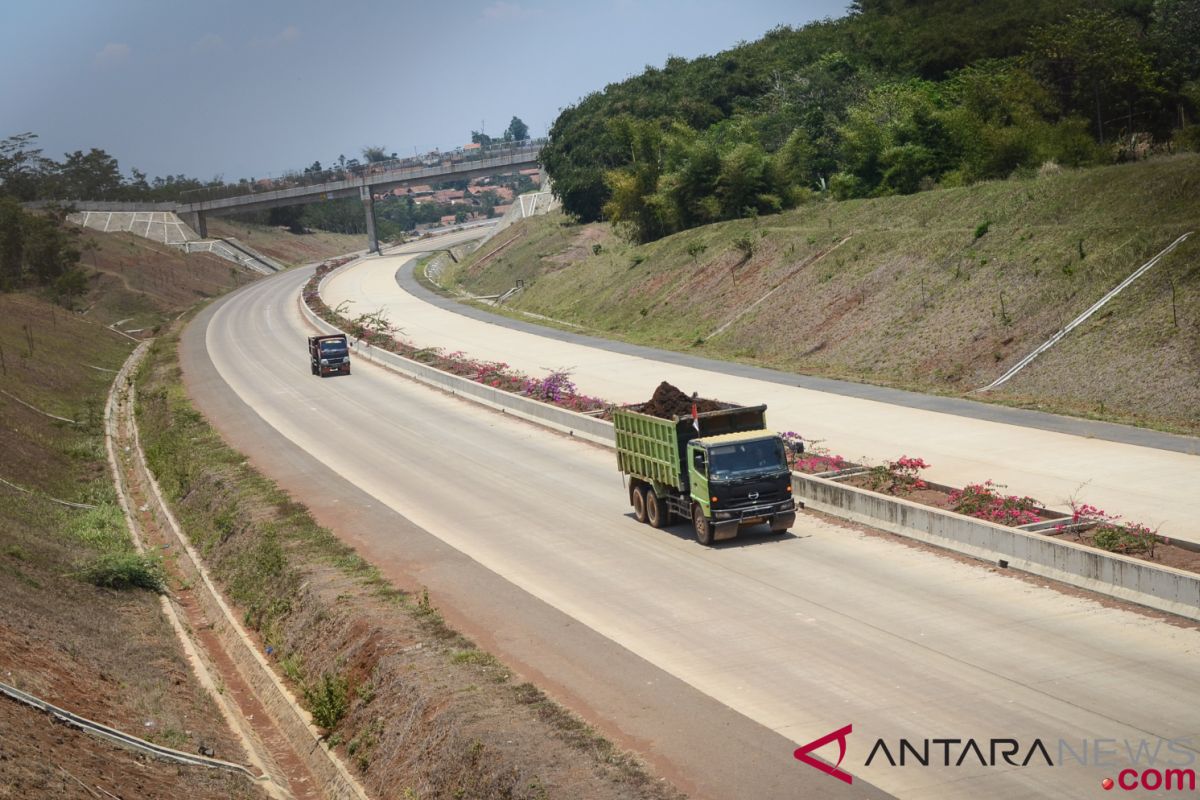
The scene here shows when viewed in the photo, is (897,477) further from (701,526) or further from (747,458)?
(701,526)

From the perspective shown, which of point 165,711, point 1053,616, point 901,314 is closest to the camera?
point 165,711

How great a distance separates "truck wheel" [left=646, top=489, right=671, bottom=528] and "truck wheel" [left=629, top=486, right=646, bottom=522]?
0.33 metres

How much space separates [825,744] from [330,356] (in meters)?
45.1

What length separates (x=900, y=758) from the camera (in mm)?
13859

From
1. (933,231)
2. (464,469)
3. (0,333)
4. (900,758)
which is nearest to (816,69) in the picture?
(933,231)

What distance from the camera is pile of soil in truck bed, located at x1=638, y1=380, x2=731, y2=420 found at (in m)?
26.3

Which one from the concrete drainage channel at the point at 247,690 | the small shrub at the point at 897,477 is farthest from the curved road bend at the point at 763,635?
the concrete drainage channel at the point at 247,690

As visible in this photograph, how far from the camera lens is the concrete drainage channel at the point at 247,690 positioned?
55.3 ft

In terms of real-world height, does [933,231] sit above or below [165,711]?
above

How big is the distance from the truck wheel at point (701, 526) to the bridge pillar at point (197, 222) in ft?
445

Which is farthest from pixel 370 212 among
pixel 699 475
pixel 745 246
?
pixel 699 475

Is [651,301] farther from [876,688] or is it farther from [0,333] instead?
[876,688]

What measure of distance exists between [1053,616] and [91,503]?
24.7m

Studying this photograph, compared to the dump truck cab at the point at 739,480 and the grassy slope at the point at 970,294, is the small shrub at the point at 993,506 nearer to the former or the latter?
the dump truck cab at the point at 739,480
